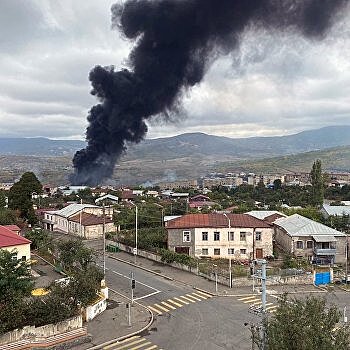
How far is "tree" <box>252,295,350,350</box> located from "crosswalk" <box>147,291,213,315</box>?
1569 cm

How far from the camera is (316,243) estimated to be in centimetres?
4509

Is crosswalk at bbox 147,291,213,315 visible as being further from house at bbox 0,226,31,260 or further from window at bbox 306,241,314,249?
window at bbox 306,241,314,249

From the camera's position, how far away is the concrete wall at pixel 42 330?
23.4 meters

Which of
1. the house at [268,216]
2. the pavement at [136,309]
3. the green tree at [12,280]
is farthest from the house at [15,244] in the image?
the house at [268,216]

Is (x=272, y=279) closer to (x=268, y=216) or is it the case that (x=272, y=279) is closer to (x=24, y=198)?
(x=268, y=216)

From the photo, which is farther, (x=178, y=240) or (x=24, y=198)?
(x=24, y=198)

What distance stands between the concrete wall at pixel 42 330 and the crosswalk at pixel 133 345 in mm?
2591

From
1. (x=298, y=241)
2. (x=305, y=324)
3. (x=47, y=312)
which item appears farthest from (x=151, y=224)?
(x=305, y=324)

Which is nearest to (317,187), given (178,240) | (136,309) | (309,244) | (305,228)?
(305,228)

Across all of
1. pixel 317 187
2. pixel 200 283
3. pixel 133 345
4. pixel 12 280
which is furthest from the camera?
pixel 317 187

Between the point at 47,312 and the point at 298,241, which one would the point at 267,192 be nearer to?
the point at 298,241

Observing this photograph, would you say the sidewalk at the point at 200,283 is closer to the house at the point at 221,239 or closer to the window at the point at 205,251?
the house at the point at 221,239

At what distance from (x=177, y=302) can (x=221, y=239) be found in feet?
47.6

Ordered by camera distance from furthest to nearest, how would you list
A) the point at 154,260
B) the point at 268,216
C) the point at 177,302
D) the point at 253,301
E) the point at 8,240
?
the point at 268,216 < the point at 154,260 < the point at 8,240 < the point at 253,301 < the point at 177,302
